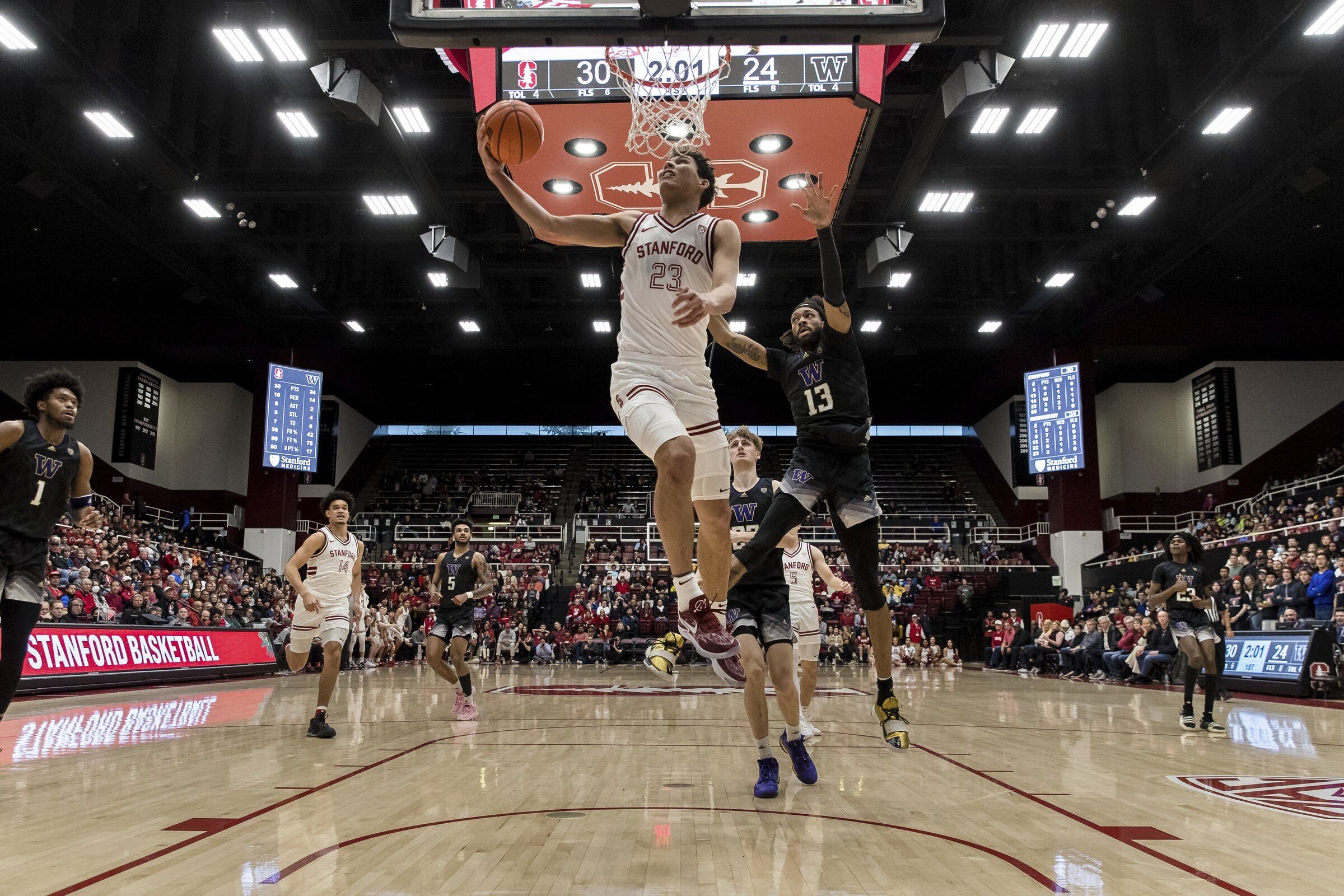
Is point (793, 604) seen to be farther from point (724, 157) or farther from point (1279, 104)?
point (1279, 104)

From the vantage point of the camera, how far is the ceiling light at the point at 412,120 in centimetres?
1566

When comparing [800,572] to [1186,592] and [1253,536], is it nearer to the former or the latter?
[1186,592]

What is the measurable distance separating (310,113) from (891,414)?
2978 centimetres

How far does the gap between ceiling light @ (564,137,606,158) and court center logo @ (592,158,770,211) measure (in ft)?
1.02

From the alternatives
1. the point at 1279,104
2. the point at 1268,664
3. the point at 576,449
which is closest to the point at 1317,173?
the point at 1279,104

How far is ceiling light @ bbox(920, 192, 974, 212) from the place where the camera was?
60.5 feet

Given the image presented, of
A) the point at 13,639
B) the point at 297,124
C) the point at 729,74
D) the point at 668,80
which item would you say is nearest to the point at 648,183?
the point at 729,74

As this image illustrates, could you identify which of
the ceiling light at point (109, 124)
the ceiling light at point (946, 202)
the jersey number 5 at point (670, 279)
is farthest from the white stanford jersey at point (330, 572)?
the ceiling light at point (946, 202)

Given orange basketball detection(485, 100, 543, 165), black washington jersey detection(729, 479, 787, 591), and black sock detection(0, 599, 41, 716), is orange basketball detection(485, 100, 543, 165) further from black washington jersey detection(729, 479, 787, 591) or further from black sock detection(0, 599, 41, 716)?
black sock detection(0, 599, 41, 716)

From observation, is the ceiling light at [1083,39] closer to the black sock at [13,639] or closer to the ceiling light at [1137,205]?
the ceiling light at [1137,205]

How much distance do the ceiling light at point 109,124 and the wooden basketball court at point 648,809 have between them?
1073 cm

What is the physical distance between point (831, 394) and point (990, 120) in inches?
500

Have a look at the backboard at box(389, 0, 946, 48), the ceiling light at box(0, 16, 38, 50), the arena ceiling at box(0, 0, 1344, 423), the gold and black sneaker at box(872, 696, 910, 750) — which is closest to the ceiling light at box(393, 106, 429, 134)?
the arena ceiling at box(0, 0, 1344, 423)

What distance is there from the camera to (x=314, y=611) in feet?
27.8
